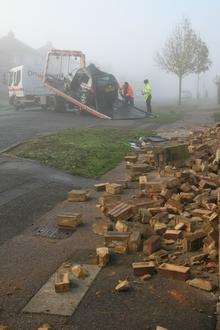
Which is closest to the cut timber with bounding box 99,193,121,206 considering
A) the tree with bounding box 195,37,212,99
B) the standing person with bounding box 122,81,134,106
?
the standing person with bounding box 122,81,134,106

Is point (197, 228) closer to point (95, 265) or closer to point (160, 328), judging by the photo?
point (95, 265)

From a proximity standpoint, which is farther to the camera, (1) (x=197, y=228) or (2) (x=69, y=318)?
(1) (x=197, y=228)

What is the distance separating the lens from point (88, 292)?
18.3ft

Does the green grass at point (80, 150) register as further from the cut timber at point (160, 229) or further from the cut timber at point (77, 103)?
the cut timber at point (77, 103)

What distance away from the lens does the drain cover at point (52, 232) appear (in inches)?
300

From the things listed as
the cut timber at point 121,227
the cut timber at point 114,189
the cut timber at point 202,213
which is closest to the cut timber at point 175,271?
the cut timber at point 121,227

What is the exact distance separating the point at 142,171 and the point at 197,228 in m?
4.53

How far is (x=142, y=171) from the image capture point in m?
11.5

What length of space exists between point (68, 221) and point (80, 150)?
254 inches

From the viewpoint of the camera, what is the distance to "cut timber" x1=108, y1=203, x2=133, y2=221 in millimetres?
7836

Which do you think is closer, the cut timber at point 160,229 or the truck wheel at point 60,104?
the cut timber at point 160,229

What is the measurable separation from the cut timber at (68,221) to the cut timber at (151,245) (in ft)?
5.40

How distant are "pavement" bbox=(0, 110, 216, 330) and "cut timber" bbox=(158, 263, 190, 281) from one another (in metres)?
0.10

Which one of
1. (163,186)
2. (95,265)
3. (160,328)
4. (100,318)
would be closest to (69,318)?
(100,318)
